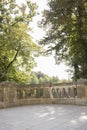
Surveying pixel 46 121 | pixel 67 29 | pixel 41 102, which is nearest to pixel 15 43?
pixel 67 29

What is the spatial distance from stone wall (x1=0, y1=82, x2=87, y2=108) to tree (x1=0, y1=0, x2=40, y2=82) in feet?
19.1

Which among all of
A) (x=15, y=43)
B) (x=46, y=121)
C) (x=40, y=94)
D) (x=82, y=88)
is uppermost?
(x=15, y=43)

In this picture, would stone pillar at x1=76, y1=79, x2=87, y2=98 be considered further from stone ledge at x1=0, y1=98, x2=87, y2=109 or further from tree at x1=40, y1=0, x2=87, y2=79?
tree at x1=40, y1=0, x2=87, y2=79

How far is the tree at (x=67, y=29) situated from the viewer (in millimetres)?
17406

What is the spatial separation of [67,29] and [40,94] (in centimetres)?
625

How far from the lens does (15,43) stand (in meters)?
19.0

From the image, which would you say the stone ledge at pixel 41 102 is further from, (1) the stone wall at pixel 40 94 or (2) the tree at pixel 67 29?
(2) the tree at pixel 67 29

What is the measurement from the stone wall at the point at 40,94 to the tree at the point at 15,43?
583 centimetres

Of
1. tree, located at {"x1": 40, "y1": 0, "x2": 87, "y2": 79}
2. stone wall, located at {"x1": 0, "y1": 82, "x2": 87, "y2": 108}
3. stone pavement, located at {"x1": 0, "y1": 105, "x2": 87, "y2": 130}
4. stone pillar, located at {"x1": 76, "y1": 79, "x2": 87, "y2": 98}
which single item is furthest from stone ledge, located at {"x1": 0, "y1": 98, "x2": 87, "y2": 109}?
tree, located at {"x1": 40, "y1": 0, "x2": 87, "y2": 79}

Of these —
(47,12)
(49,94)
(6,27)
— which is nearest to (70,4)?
(47,12)

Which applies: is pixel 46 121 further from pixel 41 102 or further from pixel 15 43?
pixel 15 43

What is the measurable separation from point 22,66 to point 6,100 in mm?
10675

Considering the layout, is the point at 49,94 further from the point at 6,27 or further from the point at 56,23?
the point at 6,27

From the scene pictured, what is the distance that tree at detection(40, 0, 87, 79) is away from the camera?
57.1 ft
